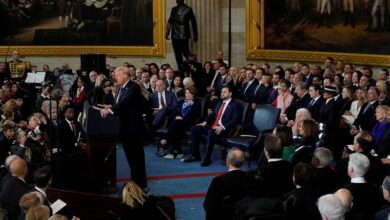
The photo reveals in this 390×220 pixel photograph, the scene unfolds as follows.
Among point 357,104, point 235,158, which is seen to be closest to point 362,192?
point 235,158

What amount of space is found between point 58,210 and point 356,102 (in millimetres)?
7427

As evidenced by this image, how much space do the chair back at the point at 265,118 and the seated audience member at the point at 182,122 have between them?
4.96 ft

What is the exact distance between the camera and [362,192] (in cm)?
751

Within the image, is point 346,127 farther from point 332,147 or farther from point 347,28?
point 347,28

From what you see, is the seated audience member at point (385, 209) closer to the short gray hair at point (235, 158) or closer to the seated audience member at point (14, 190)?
the short gray hair at point (235, 158)

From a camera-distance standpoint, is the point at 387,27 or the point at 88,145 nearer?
the point at 88,145

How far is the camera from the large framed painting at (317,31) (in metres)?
17.4

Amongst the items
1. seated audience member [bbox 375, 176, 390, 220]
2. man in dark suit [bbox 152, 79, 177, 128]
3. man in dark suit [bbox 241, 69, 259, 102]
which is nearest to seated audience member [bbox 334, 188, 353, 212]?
seated audience member [bbox 375, 176, 390, 220]

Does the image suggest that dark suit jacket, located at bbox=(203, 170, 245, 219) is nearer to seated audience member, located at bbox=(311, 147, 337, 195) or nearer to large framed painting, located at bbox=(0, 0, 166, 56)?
seated audience member, located at bbox=(311, 147, 337, 195)

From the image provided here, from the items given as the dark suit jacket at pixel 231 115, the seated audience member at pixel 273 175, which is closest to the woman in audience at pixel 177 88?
the dark suit jacket at pixel 231 115

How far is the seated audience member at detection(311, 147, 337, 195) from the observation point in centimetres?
792

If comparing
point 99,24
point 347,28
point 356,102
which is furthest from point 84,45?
point 356,102

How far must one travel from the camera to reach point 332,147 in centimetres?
1236

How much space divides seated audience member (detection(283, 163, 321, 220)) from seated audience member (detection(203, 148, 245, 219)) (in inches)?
26.6
